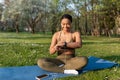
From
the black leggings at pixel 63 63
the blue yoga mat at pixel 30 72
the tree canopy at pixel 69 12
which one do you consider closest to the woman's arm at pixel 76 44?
the black leggings at pixel 63 63

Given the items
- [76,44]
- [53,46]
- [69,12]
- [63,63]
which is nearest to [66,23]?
[76,44]

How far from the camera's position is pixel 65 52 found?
864 centimetres

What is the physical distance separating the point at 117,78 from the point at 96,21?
190ft

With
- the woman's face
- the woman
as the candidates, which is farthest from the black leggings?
the woman's face

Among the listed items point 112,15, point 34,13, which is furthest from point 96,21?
point 34,13

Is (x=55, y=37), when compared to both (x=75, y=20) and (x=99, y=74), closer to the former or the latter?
(x=99, y=74)

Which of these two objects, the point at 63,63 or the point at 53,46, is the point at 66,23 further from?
the point at 63,63

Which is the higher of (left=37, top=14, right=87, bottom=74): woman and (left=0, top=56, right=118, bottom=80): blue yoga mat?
(left=37, top=14, right=87, bottom=74): woman

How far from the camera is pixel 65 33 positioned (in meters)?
8.80

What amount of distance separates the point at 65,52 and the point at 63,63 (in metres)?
0.33

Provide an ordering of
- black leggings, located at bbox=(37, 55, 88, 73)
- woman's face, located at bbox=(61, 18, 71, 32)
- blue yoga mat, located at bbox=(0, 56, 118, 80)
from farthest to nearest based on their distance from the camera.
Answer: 1. woman's face, located at bbox=(61, 18, 71, 32)
2. black leggings, located at bbox=(37, 55, 88, 73)
3. blue yoga mat, located at bbox=(0, 56, 118, 80)

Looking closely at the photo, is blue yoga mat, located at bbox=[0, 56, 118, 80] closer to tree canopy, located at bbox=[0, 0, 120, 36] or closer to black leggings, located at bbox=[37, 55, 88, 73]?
black leggings, located at bbox=[37, 55, 88, 73]

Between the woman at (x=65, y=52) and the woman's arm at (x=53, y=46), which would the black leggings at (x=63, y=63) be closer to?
the woman at (x=65, y=52)

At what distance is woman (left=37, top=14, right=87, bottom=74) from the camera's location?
8.27 metres
